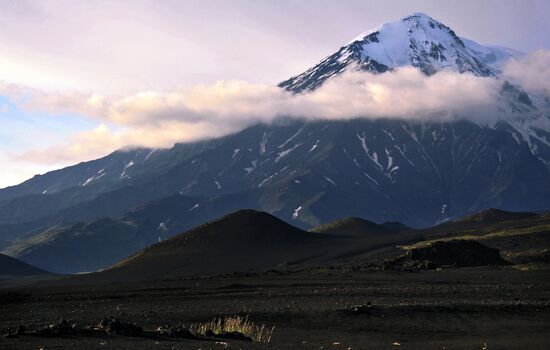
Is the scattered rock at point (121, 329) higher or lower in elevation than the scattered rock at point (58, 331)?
lower

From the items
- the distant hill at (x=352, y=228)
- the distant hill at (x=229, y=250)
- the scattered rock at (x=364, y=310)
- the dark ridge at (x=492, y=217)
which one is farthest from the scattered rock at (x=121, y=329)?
the dark ridge at (x=492, y=217)

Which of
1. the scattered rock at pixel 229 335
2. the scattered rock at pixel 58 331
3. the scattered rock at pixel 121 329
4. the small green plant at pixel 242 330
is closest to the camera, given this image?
the scattered rock at pixel 58 331

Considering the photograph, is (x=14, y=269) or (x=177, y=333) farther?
(x=14, y=269)

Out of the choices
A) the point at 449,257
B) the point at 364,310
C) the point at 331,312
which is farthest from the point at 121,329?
the point at 449,257

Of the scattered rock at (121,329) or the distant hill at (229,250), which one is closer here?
the scattered rock at (121,329)

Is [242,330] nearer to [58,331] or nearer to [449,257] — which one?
[58,331]

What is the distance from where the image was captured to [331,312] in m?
35.5

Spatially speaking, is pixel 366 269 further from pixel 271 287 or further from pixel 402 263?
pixel 271 287

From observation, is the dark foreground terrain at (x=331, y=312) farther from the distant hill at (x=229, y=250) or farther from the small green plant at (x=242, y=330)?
the distant hill at (x=229, y=250)

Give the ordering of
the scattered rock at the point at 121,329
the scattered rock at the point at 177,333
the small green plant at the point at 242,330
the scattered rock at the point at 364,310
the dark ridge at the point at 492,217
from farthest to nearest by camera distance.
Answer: the dark ridge at the point at 492,217, the scattered rock at the point at 364,310, the small green plant at the point at 242,330, the scattered rock at the point at 121,329, the scattered rock at the point at 177,333

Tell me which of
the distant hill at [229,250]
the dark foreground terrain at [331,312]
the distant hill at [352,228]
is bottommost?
the dark foreground terrain at [331,312]

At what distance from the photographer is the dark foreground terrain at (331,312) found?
2608 centimetres

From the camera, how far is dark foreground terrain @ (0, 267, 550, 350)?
2608 cm

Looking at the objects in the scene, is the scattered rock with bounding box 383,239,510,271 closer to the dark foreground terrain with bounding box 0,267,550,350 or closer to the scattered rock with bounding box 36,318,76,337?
the dark foreground terrain with bounding box 0,267,550,350
